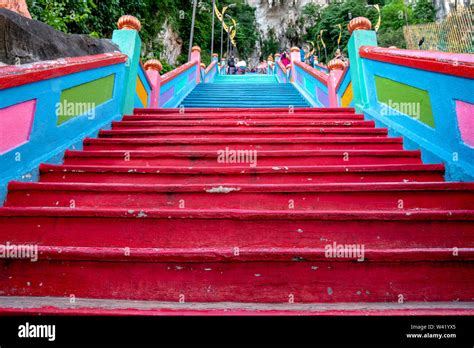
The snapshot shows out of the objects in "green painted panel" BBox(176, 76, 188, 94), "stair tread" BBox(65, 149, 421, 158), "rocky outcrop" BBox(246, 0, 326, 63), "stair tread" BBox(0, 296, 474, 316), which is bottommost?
"stair tread" BBox(0, 296, 474, 316)

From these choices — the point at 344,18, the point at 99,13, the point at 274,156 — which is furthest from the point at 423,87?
the point at 344,18

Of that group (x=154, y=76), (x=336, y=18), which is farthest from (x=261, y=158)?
(x=336, y=18)

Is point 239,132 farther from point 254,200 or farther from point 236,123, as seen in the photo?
point 254,200

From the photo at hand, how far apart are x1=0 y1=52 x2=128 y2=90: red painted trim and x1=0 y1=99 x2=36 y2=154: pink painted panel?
Answer: 0.17 meters

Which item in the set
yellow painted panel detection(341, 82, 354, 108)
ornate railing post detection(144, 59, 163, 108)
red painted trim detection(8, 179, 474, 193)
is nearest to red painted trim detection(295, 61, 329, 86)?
yellow painted panel detection(341, 82, 354, 108)

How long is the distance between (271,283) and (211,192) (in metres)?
0.80

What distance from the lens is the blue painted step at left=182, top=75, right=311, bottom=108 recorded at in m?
6.28

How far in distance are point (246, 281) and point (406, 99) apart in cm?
258

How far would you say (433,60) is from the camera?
2539 millimetres

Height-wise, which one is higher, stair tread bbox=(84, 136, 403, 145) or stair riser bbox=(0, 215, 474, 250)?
stair tread bbox=(84, 136, 403, 145)

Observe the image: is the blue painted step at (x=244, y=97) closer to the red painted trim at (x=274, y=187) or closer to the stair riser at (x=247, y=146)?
the stair riser at (x=247, y=146)

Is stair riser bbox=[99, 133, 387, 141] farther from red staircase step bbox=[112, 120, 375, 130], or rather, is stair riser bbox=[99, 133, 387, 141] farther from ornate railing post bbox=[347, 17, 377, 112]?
ornate railing post bbox=[347, 17, 377, 112]
